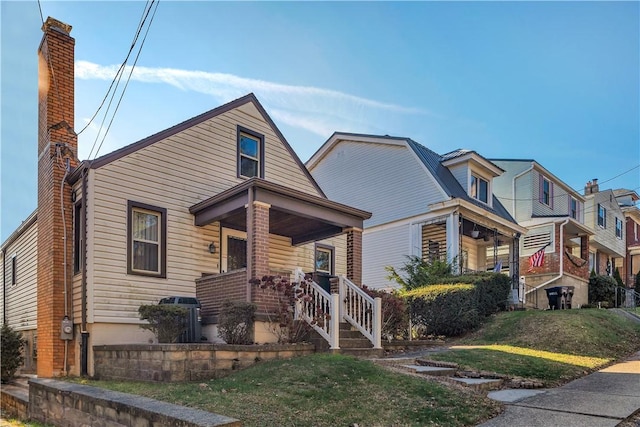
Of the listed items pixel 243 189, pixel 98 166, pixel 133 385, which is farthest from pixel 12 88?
A: pixel 133 385

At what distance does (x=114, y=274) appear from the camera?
920 cm

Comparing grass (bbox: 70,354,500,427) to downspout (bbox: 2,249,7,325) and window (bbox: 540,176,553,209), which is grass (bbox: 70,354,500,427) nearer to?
downspout (bbox: 2,249,7,325)

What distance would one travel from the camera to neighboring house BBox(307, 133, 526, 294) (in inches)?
680

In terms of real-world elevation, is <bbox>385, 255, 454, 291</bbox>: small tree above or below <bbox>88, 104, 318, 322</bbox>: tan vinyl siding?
below

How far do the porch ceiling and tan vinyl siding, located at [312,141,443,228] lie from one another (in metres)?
6.92

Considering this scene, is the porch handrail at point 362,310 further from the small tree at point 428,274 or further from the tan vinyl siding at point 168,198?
the small tree at point 428,274

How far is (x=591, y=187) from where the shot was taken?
29.6 metres

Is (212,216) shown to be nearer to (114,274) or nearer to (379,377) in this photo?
(114,274)

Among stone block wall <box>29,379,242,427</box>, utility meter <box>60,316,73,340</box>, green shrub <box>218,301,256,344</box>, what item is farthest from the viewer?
utility meter <box>60,316,73,340</box>

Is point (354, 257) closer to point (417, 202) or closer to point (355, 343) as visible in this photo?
point (355, 343)

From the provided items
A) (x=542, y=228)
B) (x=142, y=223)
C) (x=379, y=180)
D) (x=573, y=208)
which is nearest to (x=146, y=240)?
(x=142, y=223)

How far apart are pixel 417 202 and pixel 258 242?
1056 centimetres

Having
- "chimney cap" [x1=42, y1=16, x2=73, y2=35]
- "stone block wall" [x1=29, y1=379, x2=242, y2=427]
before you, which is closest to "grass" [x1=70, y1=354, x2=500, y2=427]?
"stone block wall" [x1=29, y1=379, x2=242, y2=427]

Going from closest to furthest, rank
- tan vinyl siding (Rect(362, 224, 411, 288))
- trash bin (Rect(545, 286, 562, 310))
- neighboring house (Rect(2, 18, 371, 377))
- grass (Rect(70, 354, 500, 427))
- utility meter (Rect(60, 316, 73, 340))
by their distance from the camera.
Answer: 1. grass (Rect(70, 354, 500, 427))
2. neighboring house (Rect(2, 18, 371, 377))
3. utility meter (Rect(60, 316, 73, 340))
4. trash bin (Rect(545, 286, 562, 310))
5. tan vinyl siding (Rect(362, 224, 411, 288))
